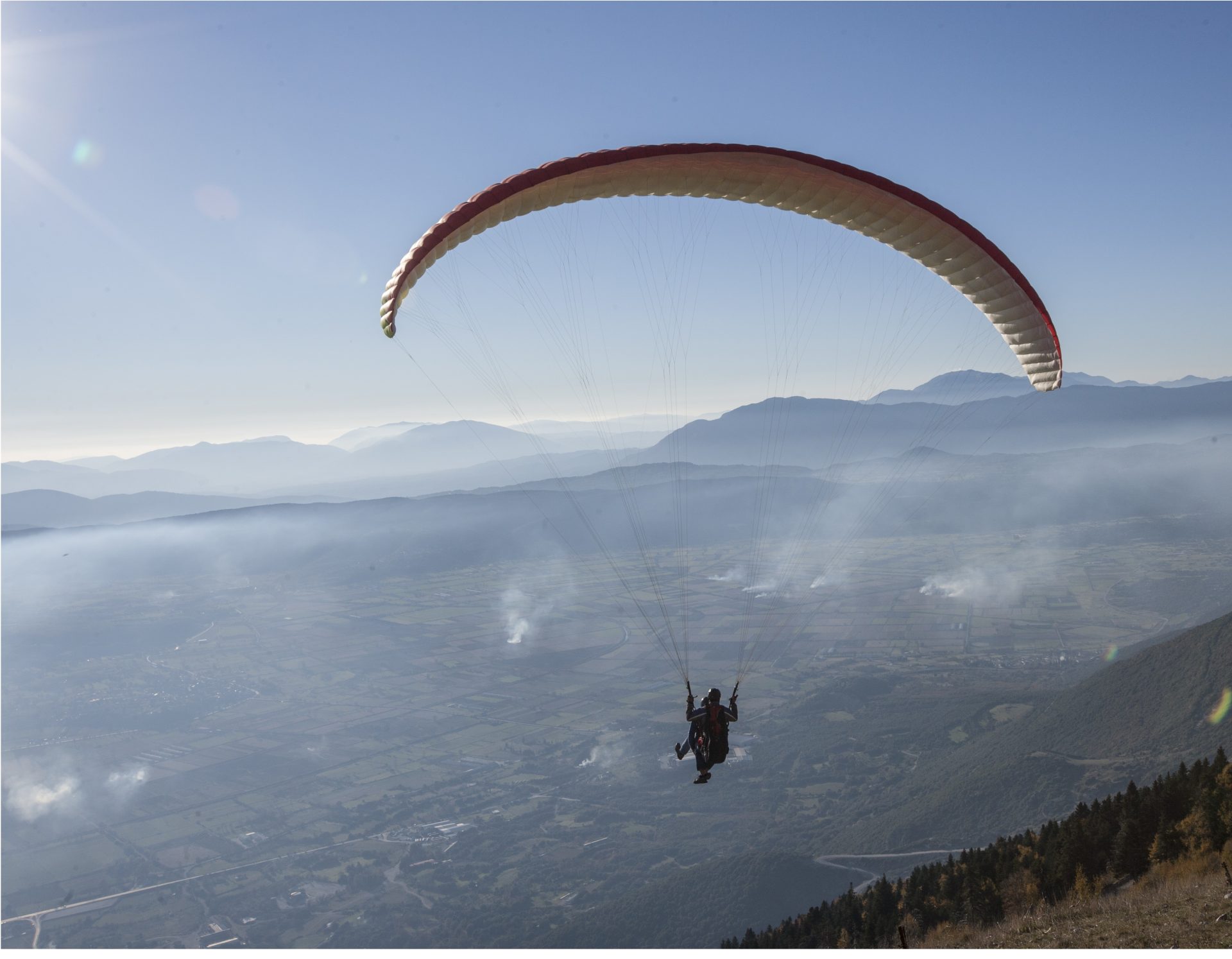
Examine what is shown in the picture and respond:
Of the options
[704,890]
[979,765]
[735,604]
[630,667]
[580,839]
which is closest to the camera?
[704,890]

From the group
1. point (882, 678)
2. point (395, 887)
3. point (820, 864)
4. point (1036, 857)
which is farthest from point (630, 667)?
point (1036, 857)

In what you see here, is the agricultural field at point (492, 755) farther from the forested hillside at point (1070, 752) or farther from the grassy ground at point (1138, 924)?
the grassy ground at point (1138, 924)

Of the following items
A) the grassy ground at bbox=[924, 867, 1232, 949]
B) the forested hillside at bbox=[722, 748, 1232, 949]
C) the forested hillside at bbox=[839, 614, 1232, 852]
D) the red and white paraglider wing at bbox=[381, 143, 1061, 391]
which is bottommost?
the forested hillside at bbox=[839, 614, 1232, 852]

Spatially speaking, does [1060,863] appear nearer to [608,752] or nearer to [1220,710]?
[1220,710]

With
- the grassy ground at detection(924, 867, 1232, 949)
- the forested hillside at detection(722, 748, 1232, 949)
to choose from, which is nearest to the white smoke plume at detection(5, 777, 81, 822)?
the forested hillside at detection(722, 748, 1232, 949)

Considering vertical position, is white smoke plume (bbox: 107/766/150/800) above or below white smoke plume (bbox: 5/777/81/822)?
above

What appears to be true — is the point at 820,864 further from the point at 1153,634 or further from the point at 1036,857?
the point at 1153,634

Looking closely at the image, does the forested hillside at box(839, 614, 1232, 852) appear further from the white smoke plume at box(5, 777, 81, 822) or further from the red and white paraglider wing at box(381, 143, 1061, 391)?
the white smoke plume at box(5, 777, 81, 822)
